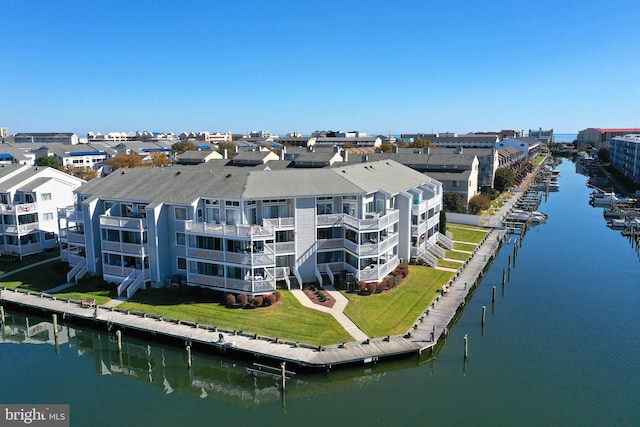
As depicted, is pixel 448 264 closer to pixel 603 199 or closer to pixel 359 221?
pixel 359 221

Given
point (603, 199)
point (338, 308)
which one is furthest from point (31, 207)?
point (603, 199)

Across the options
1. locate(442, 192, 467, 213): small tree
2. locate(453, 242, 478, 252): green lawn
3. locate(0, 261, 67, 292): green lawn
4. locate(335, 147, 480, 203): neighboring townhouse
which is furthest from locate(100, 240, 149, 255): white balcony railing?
locate(335, 147, 480, 203): neighboring townhouse

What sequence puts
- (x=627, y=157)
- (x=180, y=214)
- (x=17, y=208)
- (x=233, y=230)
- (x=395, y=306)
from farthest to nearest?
(x=627, y=157) < (x=17, y=208) < (x=180, y=214) < (x=395, y=306) < (x=233, y=230)

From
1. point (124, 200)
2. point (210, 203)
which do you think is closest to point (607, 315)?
point (210, 203)

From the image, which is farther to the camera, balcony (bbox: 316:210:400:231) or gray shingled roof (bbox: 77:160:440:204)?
balcony (bbox: 316:210:400:231)

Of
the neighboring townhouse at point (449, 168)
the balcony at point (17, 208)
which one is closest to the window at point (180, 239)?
the balcony at point (17, 208)

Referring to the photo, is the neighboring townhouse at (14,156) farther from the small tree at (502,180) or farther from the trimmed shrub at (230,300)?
the small tree at (502,180)

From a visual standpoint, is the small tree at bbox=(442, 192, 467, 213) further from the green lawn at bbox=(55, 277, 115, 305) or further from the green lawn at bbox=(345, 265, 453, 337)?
the green lawn at bbox=(55, 277, 115, 305)
